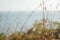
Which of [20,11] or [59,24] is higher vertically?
[20,11]

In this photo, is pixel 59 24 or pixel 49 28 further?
pixel 59 24

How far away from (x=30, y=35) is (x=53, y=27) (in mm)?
270

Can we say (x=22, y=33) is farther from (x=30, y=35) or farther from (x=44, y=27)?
(x=44, y=27)

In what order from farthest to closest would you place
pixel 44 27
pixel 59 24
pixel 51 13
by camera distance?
1. pixel 59 24
2. pixel 51 13
3. pixel 44 27

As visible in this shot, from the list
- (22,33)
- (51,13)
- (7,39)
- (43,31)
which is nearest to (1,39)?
(7,39)

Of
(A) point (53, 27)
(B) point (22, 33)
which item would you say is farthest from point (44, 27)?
(B) point (22, 33)

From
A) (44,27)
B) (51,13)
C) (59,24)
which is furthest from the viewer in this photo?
(59,24)

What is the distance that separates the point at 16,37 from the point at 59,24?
1.75 ft

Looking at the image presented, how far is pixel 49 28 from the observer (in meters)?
2.31

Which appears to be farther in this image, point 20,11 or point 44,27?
point 20,11

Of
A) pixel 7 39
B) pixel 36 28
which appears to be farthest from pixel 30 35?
pixel 7 39

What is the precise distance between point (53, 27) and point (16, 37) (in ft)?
1.44

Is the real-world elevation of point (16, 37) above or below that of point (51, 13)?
below

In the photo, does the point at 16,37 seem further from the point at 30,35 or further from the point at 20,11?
the point at 20,11
